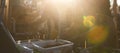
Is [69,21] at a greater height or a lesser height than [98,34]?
greater

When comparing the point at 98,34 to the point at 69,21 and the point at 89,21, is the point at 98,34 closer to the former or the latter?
the point at 89,21

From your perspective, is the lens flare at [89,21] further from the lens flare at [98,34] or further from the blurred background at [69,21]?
the lens flare at [98,34]

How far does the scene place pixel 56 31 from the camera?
10.0 m

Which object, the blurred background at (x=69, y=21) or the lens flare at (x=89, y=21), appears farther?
the lens flare at (x=89, y=21)

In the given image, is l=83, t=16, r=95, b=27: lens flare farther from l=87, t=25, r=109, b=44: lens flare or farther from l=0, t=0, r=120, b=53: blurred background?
l=87, t=25, r=109, b=44: lens flare

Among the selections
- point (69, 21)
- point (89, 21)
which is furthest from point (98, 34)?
point (69, 21)

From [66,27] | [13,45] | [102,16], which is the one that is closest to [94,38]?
[102,16]

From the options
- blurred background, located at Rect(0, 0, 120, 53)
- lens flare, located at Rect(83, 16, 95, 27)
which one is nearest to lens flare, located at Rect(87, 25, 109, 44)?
blurred background, located at Rect(0, 0, 120, 53)

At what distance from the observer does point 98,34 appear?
8828 millimetres

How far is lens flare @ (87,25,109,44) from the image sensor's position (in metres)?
8.53

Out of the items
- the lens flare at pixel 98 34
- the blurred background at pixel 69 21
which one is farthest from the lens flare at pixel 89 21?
the lens flare at pixel 98 34

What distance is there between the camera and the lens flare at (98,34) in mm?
8531

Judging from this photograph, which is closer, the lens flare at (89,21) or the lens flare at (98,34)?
the lens flare at (98,34)

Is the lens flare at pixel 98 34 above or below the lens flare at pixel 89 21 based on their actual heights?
below
